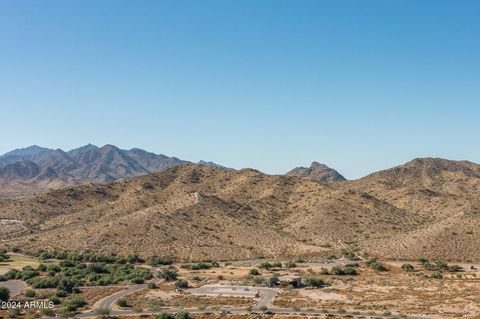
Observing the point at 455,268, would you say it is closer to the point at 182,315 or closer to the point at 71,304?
the point at 182,315

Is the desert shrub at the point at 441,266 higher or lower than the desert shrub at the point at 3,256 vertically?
lower

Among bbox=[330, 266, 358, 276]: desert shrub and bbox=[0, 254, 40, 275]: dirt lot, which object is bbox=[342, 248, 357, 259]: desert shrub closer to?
bbox=[330, 266, 358, 276]: desert shrub

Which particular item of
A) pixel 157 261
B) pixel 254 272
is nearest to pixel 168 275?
pixel 157 261

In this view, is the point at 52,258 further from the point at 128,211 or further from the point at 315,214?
the point at 315,214

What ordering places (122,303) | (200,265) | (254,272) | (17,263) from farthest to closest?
(200,265), (17,263), (254,272), (122,303)

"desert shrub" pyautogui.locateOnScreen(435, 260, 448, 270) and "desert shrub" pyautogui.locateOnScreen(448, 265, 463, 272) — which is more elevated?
"desert shrub" pyautogui.locateOnScreen(435, 260, 448, 270)

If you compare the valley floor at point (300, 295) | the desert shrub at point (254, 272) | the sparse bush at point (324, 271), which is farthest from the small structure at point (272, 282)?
the sparse bush at point (324, 271)

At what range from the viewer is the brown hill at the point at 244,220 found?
110 metres

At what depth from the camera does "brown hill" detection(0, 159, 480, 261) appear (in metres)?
110

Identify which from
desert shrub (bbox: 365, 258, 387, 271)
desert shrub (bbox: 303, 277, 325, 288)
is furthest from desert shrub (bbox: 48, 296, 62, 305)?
desert shrub (bbox: 365, 258, 387, 271)

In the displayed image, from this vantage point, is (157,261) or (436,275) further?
(157,261)

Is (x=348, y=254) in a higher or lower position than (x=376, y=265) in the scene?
higher

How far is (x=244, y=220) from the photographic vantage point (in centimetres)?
13338

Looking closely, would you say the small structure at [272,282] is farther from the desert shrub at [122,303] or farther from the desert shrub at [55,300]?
the desert shrub at [55,300]
